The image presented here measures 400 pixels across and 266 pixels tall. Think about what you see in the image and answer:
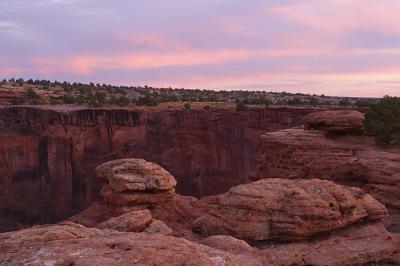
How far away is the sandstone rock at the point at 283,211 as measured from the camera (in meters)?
14.3

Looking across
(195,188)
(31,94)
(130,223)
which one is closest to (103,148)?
(195,188)

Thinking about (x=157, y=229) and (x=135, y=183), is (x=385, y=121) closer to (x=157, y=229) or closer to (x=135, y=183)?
(x=135, y=183)

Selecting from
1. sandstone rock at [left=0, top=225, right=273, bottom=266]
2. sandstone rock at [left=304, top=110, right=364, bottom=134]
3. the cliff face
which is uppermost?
sandstone rock at [left=304, top=110, right=364, bottom=134]

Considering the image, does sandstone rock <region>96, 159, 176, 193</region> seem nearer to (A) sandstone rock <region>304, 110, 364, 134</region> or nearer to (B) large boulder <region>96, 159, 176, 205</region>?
(B) large boulder <region>96, 159, 176, 205</region>

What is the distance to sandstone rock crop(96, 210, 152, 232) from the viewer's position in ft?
48.0

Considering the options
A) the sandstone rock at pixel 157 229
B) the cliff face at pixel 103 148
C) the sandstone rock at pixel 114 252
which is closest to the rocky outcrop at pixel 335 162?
the sandstone rock at pixel 157 229

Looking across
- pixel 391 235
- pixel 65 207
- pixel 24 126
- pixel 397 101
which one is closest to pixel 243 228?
pixel 391 235

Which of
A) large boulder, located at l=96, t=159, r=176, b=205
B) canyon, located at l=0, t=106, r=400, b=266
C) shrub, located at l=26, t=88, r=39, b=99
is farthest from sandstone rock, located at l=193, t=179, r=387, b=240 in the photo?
shrub, located at l=26, t=88, r=39, b=99

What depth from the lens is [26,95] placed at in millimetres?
48062

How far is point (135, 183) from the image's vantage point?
72.7 ft

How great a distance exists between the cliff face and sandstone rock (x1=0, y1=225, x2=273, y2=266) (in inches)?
1286

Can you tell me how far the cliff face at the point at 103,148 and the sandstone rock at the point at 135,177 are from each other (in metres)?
17.2

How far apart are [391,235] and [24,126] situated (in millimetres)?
32090

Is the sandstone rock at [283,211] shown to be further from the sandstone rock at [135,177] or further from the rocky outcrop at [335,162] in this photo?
Answer: the sandstone rock at [135,177]
